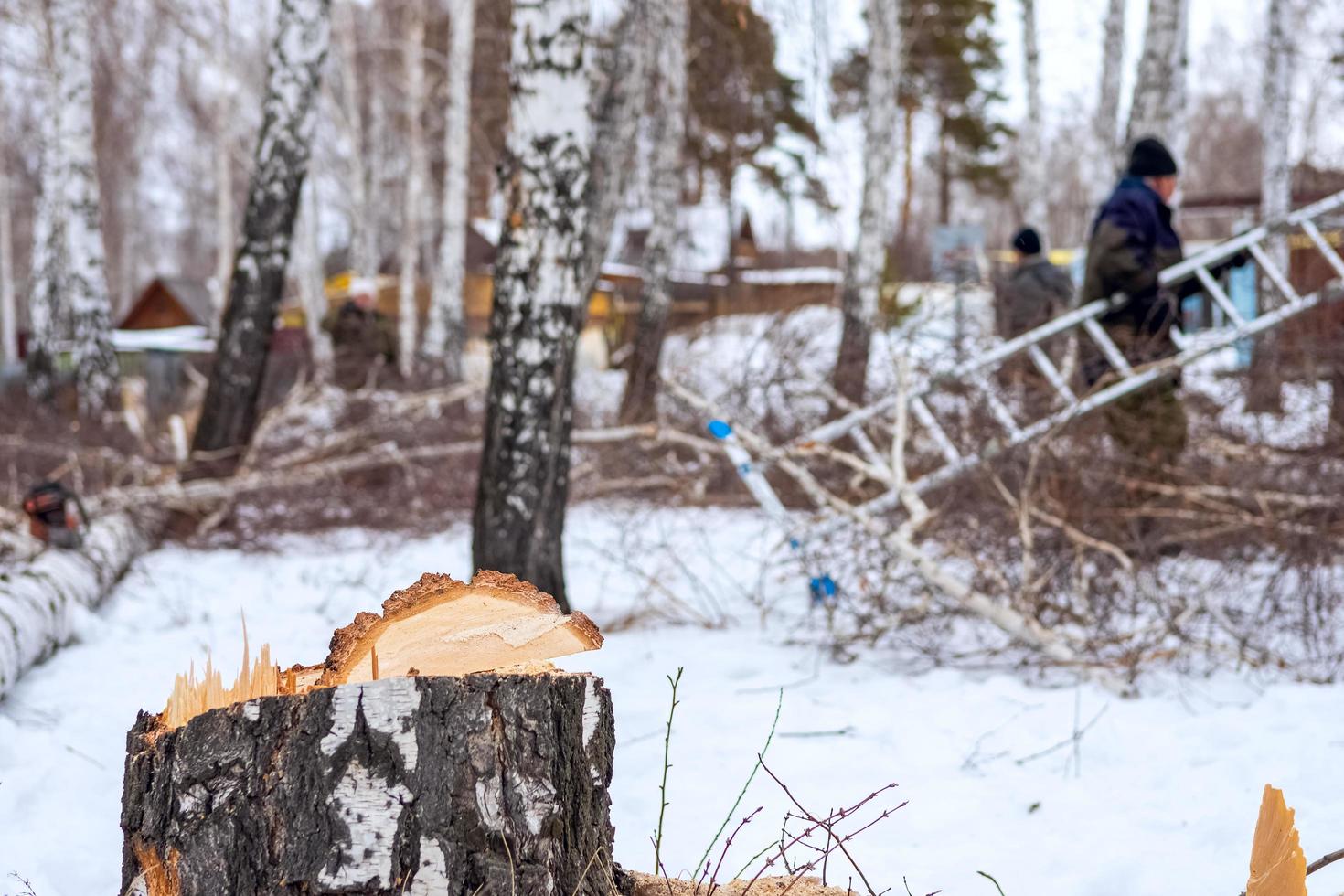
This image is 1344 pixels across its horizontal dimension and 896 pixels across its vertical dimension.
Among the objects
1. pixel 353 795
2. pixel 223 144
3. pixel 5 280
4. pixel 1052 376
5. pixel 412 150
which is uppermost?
pixel 223 144

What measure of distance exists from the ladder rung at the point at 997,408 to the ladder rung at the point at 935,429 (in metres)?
0.23

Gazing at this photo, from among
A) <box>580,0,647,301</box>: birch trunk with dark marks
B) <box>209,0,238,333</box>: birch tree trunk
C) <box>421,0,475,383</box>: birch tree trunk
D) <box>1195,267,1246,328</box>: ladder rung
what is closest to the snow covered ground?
<box>1195,267,1246,328</box>: ladder rung

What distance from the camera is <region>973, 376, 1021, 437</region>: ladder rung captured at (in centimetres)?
477

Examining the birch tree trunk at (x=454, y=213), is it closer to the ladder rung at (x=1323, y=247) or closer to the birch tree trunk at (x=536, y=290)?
the birch tree trunk at (x=536, y=290)

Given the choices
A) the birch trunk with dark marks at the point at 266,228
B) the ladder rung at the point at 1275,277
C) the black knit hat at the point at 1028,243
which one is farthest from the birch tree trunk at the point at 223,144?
the ladder rung at the point at 1275,277

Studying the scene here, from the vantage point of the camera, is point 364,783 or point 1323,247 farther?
point 1323,247

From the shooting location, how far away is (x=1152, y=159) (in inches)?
216

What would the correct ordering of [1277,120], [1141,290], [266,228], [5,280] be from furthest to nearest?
[5,280], [1277,120], [266,228], [1141,290]

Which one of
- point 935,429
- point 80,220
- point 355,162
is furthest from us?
point 355,162

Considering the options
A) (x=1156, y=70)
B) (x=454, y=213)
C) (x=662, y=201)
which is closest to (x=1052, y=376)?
(x=1156, y=70)

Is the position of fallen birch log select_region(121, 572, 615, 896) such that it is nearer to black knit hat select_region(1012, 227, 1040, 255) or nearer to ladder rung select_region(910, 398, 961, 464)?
ladder rung select_region(910, 398, 961, 464)

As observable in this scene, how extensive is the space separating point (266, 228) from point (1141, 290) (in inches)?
203

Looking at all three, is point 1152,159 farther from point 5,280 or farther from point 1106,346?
point 5,280

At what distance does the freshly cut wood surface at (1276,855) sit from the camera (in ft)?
5.47
